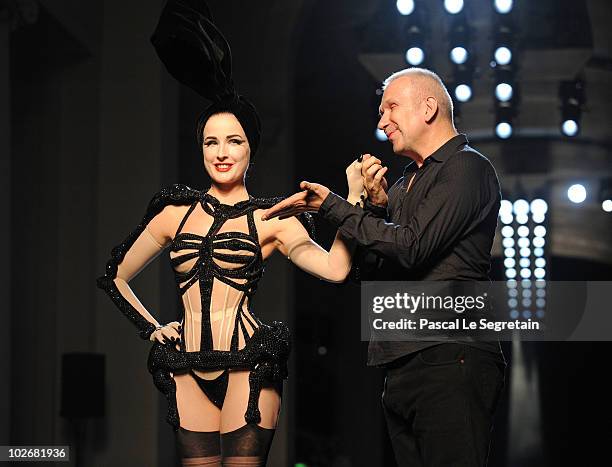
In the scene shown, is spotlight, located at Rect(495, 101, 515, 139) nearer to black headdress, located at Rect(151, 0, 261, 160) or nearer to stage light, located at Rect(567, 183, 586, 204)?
stage light, located at Rect(567, 183, 586, 204)

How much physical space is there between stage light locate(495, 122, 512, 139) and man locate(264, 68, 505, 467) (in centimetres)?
371

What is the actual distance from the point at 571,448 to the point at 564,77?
2743mm

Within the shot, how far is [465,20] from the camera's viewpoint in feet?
20.9

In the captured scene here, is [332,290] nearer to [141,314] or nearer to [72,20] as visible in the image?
[72,20]

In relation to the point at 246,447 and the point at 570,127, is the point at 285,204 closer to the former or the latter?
the point at 246,447

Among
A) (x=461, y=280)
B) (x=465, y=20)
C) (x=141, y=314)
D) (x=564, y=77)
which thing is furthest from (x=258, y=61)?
(x=461, y=280)

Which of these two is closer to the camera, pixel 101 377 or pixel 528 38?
pixel 101 377

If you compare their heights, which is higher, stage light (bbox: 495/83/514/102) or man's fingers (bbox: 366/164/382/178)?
stage light (bbox: 495/83/514/102)

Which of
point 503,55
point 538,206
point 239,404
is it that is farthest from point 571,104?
point 239,404

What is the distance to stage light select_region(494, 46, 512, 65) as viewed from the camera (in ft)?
20.9

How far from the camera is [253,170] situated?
6.78 meters

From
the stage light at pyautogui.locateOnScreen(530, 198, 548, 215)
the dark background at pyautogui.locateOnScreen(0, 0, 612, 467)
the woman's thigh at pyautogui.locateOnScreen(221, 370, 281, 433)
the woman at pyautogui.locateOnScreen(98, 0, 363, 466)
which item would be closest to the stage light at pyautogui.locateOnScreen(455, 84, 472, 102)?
the dark background at pyautogui.locateOnScreen(0, 0, 612, 467)

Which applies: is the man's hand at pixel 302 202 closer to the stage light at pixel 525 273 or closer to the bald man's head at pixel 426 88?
the bald man's head at pixel 426 88

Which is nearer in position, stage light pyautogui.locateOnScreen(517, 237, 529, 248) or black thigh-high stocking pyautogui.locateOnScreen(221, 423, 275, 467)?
black thigh-high stocking pyautogui.locateOnScreen(221, 423, 275, 467)
